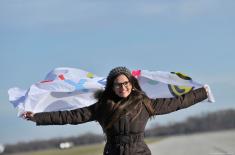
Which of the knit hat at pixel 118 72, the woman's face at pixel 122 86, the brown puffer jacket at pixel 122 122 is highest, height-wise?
the knit hat at pixel 118 72

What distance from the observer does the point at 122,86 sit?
5715mm

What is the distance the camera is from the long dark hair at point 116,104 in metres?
5.76

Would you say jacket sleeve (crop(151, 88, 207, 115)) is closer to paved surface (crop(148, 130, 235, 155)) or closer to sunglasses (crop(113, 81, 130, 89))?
sunglasses (crop(113, 81, 130, 89))

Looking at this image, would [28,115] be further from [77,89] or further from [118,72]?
[77,89]

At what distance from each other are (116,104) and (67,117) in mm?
449

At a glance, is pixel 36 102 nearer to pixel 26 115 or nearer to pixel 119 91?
pixel 26 115

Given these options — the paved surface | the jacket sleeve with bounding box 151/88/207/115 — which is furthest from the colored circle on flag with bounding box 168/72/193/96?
the paved surface

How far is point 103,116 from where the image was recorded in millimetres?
5836

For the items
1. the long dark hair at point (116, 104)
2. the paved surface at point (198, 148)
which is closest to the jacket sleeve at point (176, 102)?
the long dark hair at point (116, 104)

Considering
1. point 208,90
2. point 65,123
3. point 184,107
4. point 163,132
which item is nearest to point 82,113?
point 65,123

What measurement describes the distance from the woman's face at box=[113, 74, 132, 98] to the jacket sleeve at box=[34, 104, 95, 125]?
31 cm

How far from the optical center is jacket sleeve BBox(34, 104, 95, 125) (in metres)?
5.87

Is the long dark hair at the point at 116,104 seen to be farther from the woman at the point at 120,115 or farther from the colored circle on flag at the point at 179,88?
the colored circle on flag at the point at 179,88

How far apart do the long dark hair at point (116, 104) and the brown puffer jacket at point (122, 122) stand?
0.03 metres
